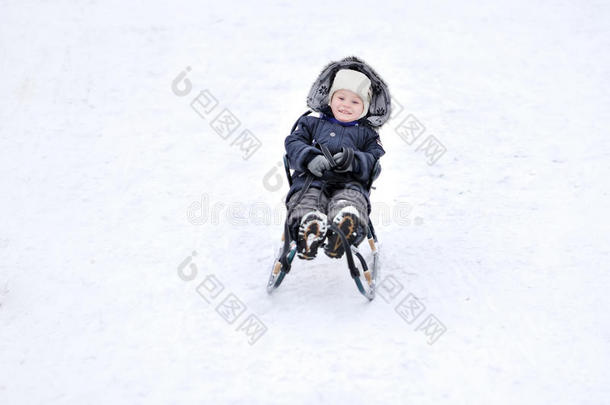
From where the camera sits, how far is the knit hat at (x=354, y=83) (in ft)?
14.9

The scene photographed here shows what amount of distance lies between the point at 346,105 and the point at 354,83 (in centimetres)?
16

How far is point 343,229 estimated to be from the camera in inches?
168

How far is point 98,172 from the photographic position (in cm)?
591

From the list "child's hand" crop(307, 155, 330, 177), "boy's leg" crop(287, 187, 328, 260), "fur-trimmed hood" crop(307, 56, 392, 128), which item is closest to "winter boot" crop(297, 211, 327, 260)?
"boy's leg" crop(287, 187, 328, 260)

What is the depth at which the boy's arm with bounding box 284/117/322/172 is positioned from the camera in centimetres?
441

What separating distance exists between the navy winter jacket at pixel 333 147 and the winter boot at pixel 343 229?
0.30 metres

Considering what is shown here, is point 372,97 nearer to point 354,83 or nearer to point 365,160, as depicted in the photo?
point 354,83

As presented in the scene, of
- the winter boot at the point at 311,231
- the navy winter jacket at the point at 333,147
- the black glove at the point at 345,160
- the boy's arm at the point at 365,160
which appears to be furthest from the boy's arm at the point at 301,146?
the winter boot at the point at 311,231

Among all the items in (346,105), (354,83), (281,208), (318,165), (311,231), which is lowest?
(311,231)

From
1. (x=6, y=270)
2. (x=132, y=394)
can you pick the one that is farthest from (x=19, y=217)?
(x=132, y=394)

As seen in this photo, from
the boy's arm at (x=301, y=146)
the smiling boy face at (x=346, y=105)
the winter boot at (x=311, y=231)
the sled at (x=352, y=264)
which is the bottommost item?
the sled at (x=352, y=264)

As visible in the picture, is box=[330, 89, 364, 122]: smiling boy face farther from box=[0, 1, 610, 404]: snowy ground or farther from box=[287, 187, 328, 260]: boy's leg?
box=[0, 1, 610, 404]: snowy ground

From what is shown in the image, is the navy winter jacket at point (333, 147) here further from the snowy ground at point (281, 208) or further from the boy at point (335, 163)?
the snowy ground at point (281, 208)

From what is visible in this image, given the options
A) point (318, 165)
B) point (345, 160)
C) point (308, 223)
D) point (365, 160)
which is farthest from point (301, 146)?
point (308, 223)
